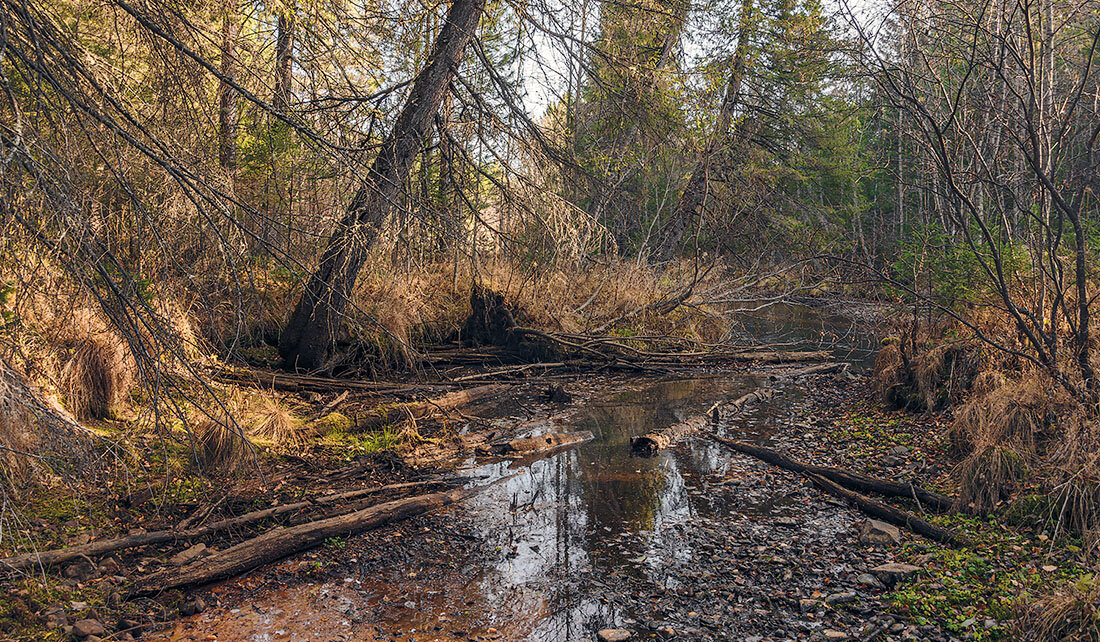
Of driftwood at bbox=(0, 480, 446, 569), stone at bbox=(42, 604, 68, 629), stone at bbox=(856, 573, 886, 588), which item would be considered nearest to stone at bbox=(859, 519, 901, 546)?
stone at bbox=(856, 573, 886, 588)

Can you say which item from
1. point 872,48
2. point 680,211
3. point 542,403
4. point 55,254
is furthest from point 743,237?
point 55,254

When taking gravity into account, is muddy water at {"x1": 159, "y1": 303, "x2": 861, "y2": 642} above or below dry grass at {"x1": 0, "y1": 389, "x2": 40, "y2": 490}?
below

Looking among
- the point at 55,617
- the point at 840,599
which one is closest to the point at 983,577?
the point at 840,599

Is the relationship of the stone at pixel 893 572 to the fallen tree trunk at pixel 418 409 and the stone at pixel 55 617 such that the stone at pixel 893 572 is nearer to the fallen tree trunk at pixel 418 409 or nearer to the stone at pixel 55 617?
the fallen tree trunk at pixel 418 409

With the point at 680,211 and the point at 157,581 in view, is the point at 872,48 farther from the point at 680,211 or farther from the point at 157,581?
the point at 680,211

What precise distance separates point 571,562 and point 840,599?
1.78 metres

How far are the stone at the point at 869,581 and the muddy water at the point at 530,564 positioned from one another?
3.74 ft

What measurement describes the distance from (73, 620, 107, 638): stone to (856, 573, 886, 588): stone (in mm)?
4544

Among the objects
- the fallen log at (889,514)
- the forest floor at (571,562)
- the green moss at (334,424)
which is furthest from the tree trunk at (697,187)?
the fallen log at (889,514)

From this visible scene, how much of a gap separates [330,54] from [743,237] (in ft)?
50.3

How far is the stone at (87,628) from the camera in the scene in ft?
12.9

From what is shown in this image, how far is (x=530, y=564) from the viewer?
5.11 meters

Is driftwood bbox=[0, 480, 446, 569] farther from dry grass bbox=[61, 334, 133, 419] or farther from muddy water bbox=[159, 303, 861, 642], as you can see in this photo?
dry grass bbox=[61, 334, 133, 419]

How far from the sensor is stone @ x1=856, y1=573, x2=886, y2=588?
4.63 metres
